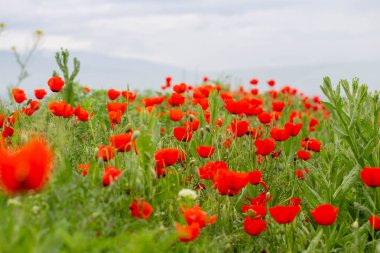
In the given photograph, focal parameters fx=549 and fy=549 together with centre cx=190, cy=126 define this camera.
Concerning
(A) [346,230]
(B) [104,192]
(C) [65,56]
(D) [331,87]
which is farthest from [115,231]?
(C) [65,56]

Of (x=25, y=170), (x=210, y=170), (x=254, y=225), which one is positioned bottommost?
(x=254, y=225)

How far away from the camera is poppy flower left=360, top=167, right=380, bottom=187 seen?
118 inches

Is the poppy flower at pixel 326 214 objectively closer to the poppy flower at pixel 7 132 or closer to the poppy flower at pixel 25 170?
the poppy flower at pixel 25 170

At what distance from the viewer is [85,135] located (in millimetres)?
5074

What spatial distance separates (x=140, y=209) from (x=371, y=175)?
131cm

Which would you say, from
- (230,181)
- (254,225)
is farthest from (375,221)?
(230,181)

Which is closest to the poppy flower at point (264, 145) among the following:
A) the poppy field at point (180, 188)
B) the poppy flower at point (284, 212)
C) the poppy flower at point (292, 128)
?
the poppy field at point (180, 188)

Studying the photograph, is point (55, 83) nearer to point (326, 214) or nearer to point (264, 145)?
point (264, 145)

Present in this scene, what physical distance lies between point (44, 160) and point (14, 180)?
0.11m

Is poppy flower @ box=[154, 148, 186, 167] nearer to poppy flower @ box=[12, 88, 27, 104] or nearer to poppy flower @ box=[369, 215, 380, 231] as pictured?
poppy flower @ box=[369, 215, 380, 231]

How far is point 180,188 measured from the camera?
3084 mm

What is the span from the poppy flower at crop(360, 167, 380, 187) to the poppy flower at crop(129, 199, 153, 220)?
122 cm

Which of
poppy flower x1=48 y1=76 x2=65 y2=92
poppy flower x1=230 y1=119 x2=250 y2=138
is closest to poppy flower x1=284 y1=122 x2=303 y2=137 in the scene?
poppy flower x1=230 y1=119 x2=250 y2=138

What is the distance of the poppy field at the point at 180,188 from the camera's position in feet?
6.74
